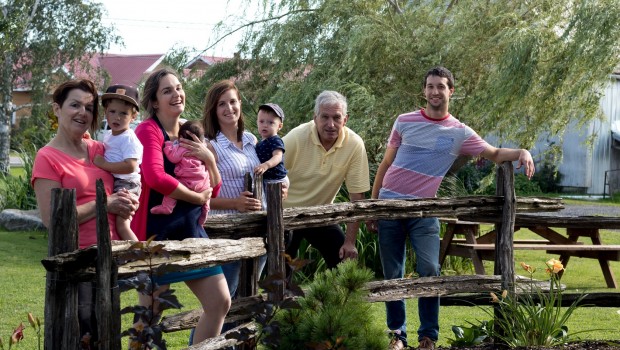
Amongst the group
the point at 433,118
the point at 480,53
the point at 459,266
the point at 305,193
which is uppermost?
the point at 480,53

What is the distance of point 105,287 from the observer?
12.4 feet

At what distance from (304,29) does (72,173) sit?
1283 centimetres

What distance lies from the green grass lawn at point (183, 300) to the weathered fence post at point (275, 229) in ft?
2.12

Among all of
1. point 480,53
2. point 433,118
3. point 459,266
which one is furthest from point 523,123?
point 433,118

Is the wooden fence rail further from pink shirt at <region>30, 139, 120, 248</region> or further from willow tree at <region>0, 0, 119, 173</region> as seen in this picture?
willow tree at <region>0, 0, 119, 173</region>

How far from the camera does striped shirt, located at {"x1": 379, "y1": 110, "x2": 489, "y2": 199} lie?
20.6 feet

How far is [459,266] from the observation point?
11109 mm

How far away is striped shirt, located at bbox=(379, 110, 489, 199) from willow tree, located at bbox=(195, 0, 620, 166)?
6.56 metres

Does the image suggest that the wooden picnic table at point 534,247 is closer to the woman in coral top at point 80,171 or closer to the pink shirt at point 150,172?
the pink shirt at point 150,172

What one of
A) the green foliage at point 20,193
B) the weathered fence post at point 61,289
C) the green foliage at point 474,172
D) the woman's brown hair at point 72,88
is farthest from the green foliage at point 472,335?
the green foliage at point 474,172

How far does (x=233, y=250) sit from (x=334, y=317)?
625 millimetres

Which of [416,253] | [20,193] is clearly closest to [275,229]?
[416,253]

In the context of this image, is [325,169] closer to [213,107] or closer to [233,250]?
[213,107]

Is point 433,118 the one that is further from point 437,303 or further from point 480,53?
point 480,53
